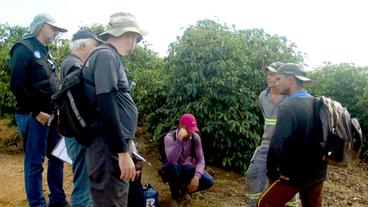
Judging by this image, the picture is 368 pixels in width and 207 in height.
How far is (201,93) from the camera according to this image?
257 inches

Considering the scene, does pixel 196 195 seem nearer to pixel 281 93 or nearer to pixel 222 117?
pixel 222 117

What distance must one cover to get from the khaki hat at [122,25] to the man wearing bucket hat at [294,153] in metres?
1.51

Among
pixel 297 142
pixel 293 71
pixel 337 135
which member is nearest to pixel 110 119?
pixel 297 142

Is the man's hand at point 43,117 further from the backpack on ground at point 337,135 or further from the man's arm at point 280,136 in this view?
the backpack on ground at point 337,135

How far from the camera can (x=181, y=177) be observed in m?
5.25

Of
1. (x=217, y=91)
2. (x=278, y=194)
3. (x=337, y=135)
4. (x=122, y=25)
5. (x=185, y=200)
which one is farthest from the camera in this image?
(x=217, y=91)

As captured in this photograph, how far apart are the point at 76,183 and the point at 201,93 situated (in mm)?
3156

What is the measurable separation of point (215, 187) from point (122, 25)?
3.70 m

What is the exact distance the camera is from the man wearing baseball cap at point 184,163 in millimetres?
5141

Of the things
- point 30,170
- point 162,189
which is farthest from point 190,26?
point 30,170

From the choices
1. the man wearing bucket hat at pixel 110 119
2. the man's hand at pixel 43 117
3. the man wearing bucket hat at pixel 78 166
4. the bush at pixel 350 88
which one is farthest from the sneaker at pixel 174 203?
the bush at pixel 350 88

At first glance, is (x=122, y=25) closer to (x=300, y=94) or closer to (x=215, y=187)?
(x=300, y=94)

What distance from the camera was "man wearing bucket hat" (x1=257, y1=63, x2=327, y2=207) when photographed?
3.74 meters

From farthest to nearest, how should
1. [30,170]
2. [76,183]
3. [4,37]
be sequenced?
[4,37] < [30,170] < [76,183]
